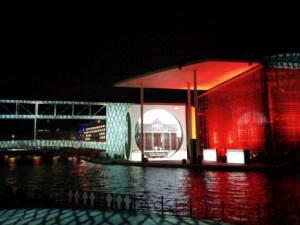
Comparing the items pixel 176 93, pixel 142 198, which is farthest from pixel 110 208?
pixel 176 93

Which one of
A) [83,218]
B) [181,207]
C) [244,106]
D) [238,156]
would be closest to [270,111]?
[244,106]

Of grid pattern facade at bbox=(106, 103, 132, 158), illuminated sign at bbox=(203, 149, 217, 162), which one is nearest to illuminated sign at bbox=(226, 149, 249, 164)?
illuminated sign at bbox=(203, 149, 217, 162)

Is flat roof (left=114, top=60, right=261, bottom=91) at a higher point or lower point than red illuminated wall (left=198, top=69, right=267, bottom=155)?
higher

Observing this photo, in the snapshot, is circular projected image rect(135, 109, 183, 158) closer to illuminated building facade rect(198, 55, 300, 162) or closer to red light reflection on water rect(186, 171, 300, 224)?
illuminated building facade rect(198, 55, 300, 162)

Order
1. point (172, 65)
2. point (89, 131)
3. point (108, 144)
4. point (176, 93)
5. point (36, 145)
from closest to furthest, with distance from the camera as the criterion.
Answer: point (172, 65)
point (176, 93)
point (108, 144)
point (36, 145)
point (89, 131)

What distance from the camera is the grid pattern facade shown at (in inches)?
1909

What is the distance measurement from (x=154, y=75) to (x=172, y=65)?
11.1 ft

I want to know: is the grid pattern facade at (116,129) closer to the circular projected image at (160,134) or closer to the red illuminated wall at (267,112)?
the circular projected image at (160,134)

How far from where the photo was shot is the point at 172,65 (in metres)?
30.2

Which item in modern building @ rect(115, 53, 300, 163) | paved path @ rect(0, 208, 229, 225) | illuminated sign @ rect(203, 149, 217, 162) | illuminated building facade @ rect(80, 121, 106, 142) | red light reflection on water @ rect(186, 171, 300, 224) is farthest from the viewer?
illuminated building facade @ rect(80, 121, 106, 142)

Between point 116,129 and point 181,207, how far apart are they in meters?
41.0

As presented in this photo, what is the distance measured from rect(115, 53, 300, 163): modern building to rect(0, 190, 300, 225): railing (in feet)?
57.1

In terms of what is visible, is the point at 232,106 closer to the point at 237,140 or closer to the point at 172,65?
the point at 237,140

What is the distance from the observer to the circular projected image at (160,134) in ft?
119
